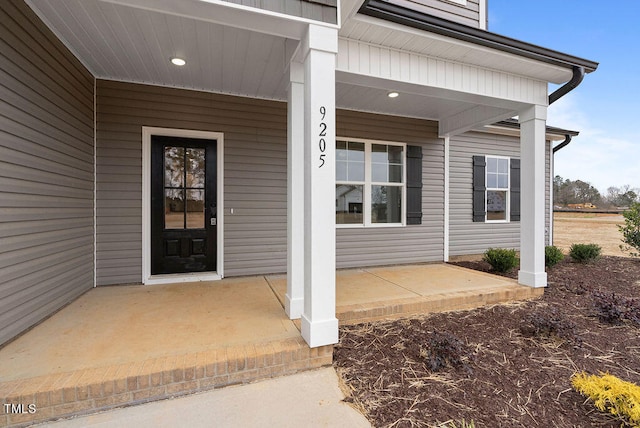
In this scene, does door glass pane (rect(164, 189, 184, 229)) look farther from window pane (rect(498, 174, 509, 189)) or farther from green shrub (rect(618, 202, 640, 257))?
green shrub (rect(618, 202, 640, 257))

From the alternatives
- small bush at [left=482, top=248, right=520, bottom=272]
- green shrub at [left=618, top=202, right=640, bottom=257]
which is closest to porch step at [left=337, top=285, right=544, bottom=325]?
small bush at [left=482, top=248, right=520, bottom=272]

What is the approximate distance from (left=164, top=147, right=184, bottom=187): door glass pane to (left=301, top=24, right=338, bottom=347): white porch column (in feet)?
7.92

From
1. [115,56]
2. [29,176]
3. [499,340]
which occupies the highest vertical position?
[115,56]

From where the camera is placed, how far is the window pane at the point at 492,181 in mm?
5969

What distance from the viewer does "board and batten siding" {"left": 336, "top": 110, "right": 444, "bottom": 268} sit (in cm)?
462

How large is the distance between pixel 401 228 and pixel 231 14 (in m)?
3.99

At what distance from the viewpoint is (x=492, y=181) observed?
19.7 feet

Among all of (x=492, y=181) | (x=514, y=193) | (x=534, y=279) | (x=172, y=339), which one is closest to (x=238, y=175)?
(x=172, y=339)

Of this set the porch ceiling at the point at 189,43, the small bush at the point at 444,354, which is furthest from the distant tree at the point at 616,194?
the small bush at the point at 444,354

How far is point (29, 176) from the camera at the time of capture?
2320 mm

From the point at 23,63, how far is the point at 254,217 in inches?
102

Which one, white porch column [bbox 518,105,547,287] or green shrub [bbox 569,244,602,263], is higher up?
white porch column [bbox 518,105,547,287]

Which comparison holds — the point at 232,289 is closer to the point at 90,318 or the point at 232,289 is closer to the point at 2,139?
the point at 90,318

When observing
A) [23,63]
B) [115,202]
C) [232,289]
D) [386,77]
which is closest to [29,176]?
[23,63]
